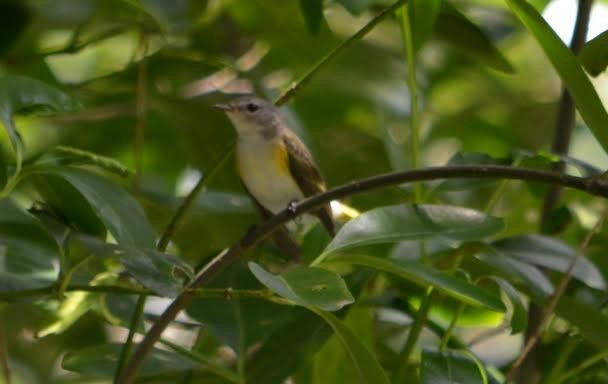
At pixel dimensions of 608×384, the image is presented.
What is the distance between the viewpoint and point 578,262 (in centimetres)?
147

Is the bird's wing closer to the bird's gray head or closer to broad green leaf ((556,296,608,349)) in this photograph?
the bird's gray head

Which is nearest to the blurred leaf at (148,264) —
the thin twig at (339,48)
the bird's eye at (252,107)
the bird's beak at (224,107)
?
the thin twig at (339,48)

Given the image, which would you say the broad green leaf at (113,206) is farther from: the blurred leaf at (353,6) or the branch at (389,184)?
the blurred leaf at (353,6)

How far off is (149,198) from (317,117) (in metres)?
0.61

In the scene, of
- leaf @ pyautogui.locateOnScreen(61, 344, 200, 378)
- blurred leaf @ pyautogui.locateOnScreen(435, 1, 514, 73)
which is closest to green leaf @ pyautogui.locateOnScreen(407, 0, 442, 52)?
blurred leaf @ pyautogui.locateOnScreen(435, 1, 514, 73)

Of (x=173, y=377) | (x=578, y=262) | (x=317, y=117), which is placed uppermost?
(x=317, y=117)

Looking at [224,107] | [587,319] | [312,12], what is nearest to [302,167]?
[224,107]

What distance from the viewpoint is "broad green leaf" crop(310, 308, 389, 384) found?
3.84 ft

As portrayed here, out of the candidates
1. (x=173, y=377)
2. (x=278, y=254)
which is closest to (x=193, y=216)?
(x=278, y=254)

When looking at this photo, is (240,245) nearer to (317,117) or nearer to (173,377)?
(173,377)

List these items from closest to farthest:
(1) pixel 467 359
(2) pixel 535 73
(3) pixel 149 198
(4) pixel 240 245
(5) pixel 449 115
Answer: (4) pixel 240 245 < (1) pixel 467 359 < (3) pixel 149 198 < (5) pixel 449 115 < (2) pixel 535 73

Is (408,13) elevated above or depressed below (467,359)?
above

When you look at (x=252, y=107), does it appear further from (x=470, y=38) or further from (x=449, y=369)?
(x=449, y=369)

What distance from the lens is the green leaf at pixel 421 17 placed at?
1.38 m
